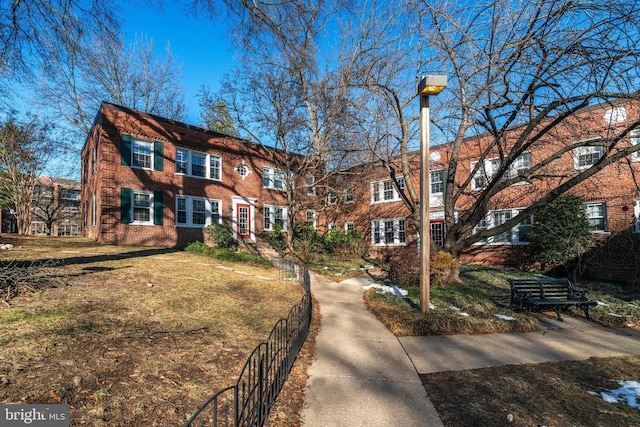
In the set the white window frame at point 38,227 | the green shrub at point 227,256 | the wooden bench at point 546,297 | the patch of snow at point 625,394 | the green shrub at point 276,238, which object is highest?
the white window frame at point 38,227

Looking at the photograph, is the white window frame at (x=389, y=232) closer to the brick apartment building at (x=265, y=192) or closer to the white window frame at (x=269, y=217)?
the brick apartment building at (x=265, y=192)

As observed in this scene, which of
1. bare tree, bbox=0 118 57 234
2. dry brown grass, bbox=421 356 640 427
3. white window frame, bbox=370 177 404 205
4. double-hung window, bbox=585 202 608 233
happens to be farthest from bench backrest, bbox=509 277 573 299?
bare tree, bbox=0 118 57 234

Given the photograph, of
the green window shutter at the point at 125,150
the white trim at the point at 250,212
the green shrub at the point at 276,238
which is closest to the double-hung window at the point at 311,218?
the green shrub at the point at 276,238

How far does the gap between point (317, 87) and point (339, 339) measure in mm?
13616

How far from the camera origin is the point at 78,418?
2.66 meters

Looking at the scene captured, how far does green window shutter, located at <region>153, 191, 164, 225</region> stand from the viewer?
A: 1648cm

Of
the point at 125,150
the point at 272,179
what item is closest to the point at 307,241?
the point at 272,179

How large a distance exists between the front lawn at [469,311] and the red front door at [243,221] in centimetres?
1262

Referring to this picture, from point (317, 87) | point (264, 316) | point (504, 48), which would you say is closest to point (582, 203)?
point (504, 48)

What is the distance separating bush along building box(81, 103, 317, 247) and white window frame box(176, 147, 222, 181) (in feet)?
0.19

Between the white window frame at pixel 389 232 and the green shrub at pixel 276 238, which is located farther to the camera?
the white window frame at pixel 389 232

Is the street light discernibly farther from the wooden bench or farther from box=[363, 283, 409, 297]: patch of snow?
the wooden bench

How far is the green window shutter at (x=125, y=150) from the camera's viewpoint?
615 inches

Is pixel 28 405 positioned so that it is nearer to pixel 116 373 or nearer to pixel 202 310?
pixel 116 373
